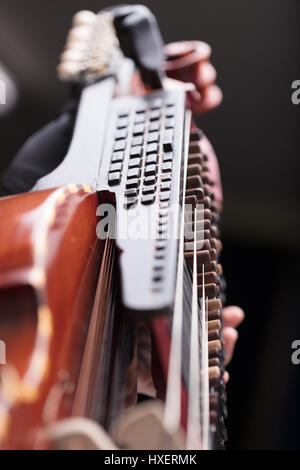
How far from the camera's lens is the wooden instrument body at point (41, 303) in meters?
0.32

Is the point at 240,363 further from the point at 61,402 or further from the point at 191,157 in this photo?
the point at 61,402

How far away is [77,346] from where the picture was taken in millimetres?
386

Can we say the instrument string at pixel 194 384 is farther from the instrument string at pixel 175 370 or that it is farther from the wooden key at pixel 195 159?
the wooden key at pixel 195 159

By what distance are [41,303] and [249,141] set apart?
1.11 m

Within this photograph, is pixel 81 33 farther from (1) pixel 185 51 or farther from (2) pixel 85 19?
(1) pixel 185 51

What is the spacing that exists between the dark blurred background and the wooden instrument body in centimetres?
74

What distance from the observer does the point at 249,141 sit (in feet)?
4.51

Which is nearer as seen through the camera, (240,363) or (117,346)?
(117,346)

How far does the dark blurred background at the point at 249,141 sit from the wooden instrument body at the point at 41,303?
29.1 inches

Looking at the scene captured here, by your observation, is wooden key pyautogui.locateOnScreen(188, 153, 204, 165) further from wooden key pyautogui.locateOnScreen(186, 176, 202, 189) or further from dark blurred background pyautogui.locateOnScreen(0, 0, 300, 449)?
dark blurred background pyautogui.locateOnScreen(0, 0, 300, 449)

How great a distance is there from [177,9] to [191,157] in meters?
0.73

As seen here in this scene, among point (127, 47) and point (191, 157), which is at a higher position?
point (127, 47)

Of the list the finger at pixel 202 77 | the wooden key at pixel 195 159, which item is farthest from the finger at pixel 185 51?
the wooden key at pixel 195 159
